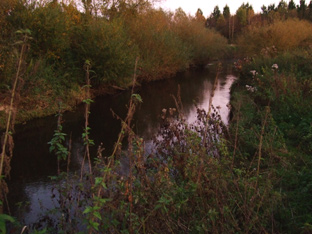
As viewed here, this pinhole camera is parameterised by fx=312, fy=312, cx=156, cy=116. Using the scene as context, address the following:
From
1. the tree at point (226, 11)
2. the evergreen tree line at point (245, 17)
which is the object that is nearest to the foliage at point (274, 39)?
the evergreen tree line at point (245, 17)

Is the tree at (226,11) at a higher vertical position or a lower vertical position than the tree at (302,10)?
higher

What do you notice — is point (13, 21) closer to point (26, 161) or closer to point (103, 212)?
point (26, 161)

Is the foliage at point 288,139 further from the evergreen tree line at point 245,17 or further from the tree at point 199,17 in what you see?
the evergreen tree line at point 245,17

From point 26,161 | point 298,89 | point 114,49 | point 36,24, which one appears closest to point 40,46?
point 36,24

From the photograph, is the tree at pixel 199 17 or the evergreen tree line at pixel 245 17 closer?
the tree at pixel 199 17

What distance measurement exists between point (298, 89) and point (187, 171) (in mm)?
6145

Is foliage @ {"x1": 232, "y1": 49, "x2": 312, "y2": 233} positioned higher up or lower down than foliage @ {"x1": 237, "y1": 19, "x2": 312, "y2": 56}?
lower down

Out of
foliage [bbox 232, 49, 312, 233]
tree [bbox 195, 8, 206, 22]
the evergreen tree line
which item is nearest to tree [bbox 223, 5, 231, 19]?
the evergreen tree line

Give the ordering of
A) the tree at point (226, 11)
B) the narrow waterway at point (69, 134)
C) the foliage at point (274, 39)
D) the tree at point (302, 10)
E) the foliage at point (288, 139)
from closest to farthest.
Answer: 1. the foliage at point (288, 139)
2. the narrow waterway at point (69, 134)
3. the foliage at point (274, 39)
4. the tree at point (302, 10)
5. the tree at point (226, 11)

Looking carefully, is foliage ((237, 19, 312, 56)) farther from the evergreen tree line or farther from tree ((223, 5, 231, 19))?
tree ((223, 5, 231, 19))

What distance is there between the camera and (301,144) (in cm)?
606

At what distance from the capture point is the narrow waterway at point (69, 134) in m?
5.97

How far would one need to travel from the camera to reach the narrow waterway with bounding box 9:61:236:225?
19.6ft

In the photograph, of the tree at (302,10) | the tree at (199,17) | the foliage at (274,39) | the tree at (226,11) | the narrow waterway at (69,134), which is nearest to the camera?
the narrow waterway at (69,134)
